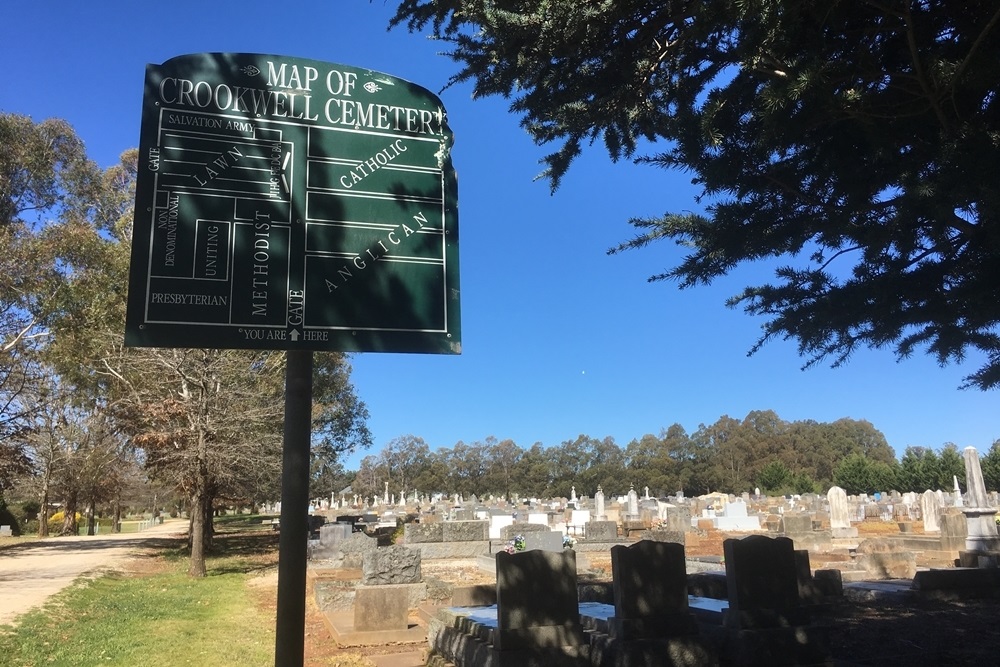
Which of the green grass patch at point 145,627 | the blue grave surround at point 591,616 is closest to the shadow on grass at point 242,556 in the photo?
the green grass patch at point 145,627

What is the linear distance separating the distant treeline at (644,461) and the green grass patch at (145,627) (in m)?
73.3

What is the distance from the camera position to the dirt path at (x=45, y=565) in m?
12.4

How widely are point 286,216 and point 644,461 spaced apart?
100720 mm

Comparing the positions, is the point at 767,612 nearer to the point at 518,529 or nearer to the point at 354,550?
the point at 354,550

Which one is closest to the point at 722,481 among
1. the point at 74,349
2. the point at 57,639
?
the point at 74,349

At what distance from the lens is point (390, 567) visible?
1105 cm

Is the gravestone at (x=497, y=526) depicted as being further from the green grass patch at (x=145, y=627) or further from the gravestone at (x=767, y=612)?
the gravestone at (x=767, y=612)

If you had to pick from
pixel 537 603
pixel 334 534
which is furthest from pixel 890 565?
pixel 334 534

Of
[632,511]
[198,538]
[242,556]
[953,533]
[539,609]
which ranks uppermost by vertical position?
Answer: [539,609]

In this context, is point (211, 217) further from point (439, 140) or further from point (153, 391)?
point (153, 391)

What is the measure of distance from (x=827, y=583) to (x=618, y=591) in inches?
221

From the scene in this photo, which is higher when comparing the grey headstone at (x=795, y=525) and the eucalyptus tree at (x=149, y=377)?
the eucalyptus tree at (x=149, y=377)

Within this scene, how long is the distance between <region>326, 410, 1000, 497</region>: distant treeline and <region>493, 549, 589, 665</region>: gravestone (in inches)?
3258

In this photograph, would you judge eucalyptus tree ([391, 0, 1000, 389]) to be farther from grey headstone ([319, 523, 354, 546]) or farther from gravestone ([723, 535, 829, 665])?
grey headstone ([319, 523, 354, 546])
